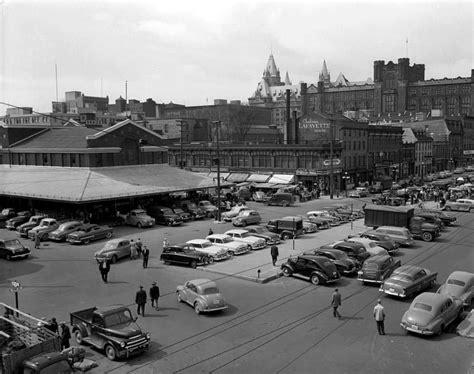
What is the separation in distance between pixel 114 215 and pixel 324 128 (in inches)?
1768

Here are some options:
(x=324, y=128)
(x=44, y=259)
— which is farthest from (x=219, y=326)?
(x=324, y=128)

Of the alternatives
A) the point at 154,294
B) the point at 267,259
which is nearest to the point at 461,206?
the point at 267,259

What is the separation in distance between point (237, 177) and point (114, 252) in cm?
4763

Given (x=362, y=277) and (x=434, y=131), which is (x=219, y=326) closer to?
(x=362, y=277)

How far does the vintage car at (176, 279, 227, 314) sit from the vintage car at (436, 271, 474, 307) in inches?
399

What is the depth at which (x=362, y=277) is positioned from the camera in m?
25.9

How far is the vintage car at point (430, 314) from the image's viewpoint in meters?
18.6

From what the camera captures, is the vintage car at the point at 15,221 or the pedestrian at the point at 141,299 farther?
the vintage car at the point at 15,221

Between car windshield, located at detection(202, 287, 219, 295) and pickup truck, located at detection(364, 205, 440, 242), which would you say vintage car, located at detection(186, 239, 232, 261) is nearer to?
car windshield, located at detection(202, 287, 219, 295)

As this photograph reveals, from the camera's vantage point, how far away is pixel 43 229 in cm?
3819

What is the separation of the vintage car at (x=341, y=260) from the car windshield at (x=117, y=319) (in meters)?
12.8

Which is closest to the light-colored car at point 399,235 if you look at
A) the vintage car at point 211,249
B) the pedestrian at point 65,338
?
→ the vintage car at point 211,249

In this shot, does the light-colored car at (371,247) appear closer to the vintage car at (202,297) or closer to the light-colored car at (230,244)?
the light-colored car at (230,244)

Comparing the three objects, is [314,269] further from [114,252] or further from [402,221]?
[402,221]
